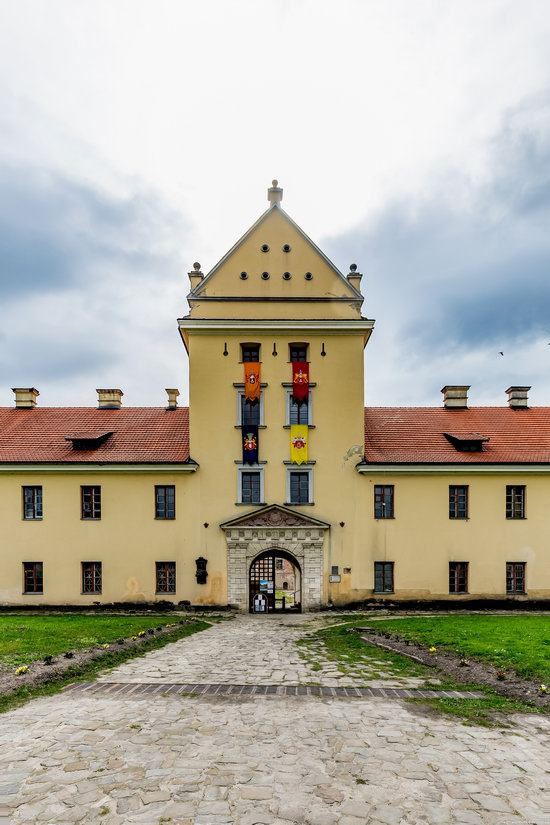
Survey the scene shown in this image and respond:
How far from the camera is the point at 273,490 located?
2723cm

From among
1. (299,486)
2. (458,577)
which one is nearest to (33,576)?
(299,486)

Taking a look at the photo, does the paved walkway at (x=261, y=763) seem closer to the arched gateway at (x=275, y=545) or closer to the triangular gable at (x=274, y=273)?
the arched gateway at (x=275, y=545)

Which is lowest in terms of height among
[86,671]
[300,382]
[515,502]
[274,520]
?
[86,671]

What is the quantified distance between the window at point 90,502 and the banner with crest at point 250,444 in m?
7.79

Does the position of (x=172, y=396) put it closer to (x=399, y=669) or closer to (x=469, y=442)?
(x=469, y=442)

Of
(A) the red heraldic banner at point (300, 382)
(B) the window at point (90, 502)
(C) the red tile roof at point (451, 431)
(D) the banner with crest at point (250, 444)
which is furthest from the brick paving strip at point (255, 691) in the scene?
(A) the red heraldic banner at point (300, 382)

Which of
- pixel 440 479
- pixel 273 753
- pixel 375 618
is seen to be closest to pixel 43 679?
pixel 273 753

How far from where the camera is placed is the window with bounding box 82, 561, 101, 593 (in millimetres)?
26812

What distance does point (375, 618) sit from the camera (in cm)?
2358

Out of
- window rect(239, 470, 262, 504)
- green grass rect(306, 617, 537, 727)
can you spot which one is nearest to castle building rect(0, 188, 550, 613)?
window rect(239, 470, 262, 504)

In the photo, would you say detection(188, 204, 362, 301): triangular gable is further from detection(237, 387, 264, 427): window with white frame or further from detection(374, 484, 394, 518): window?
detection(374, 484, 394, 518): window

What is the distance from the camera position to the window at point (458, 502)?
27.4m

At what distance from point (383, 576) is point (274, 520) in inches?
245

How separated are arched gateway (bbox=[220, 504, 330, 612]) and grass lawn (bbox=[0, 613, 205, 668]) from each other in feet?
13.1
